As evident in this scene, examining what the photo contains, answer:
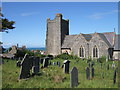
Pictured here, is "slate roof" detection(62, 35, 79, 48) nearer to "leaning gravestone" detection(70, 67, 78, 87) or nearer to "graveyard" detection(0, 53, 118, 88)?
"graveyard" detection(0, 53, 118, 88)

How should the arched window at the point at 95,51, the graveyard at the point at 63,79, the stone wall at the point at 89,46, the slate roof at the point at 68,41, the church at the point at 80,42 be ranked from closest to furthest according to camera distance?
1. the graveyard at the point at 63,79
2. the church at the point at 80,42
3. the stone wall at the point at 89,46
4. the arched window at the point at 95,51
5. the slate roof at the point at 68,41

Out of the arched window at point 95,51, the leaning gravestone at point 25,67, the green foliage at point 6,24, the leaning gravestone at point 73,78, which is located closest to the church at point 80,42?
the arched window at point 95,51

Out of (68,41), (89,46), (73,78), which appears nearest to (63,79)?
(73,78)

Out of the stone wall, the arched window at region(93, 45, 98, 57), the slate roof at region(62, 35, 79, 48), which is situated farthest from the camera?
the slate roof at region(62, 35, 79, 48)

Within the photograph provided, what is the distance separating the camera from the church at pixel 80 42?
3531 centimetres

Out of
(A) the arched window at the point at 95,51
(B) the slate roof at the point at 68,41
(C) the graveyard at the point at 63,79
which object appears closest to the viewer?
(C) the graveyard at the point at 63,79

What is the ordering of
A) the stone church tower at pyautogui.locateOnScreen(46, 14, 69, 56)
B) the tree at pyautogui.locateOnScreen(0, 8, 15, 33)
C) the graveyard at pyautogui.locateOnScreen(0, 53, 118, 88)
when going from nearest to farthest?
the graveyard at pyautogui.locateOnScreen(0, 53, 118, 88) → the tree at pyautogui.locateOnScreen(0, 8, 15, 33) → the stone church tower at pyautogui.locateOnScreen(46, 14, 69, 56)

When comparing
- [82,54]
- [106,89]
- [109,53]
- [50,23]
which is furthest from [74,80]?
[50,23]

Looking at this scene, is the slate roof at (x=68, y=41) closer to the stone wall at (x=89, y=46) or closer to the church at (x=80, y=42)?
the church at (x=80, y=42)

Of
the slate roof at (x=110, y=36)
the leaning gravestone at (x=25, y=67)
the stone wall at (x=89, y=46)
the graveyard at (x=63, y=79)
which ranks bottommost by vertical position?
the graveyard at (x=63, y=79)

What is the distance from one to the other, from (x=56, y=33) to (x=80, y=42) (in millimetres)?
9076

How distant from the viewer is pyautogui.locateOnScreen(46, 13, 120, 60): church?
3531 centimetres

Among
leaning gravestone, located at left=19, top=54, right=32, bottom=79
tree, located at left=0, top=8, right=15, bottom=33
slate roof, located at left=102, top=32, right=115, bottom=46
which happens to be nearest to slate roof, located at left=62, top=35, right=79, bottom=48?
slate roof, located at left=102, top=32, right=115, bottom=46

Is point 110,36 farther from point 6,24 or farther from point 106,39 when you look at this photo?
point 6,24
